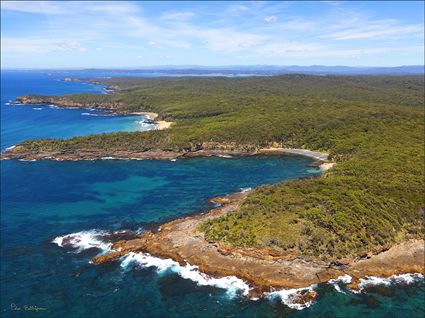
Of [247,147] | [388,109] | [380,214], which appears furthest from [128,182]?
[388,109]

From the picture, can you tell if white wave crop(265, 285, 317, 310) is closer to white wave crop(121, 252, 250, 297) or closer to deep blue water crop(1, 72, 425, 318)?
deep blue water crop(1, 72, 425, 318)

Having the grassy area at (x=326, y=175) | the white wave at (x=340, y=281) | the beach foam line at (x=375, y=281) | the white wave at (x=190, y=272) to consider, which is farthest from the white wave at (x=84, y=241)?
the beach foam line at (x=375, y=281)

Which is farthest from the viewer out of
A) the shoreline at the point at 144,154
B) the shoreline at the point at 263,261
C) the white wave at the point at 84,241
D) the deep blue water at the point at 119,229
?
the shoreline at the point at 144,154

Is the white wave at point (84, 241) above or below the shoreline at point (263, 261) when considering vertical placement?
below

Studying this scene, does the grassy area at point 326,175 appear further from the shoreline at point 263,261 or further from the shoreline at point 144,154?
the shoreline at point 144,154

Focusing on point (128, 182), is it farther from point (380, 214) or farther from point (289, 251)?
point (380, 214)

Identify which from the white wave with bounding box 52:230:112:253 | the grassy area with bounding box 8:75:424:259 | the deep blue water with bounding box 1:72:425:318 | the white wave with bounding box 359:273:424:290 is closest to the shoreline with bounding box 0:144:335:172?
the grassy area with bounding box 8:75:424:259

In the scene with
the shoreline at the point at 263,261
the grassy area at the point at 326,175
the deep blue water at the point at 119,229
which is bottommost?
the deep blue water at the point at 119,229
